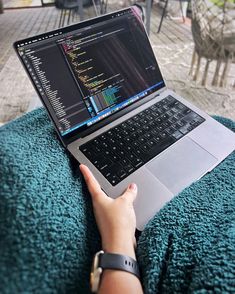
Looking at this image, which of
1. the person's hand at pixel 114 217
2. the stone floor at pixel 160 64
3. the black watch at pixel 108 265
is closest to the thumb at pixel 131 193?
the person's hand at pixel 114 217

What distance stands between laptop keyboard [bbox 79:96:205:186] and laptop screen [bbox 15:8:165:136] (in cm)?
5

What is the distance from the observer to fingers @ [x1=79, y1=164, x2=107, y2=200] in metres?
0.46

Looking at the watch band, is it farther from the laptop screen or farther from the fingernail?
the laptop screen

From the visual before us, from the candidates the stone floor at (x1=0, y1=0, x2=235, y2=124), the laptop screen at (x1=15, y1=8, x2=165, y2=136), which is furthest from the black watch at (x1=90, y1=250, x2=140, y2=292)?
the stone floor at (x1=0, y1=0, x2=235, y2=124)

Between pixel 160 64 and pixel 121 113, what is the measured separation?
48.0 inches

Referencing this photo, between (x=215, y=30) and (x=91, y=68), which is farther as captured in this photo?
(x=215, y=30)

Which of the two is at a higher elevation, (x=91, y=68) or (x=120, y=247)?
(x=91, y=68)

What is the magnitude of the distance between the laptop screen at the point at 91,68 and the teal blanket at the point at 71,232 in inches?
3.7

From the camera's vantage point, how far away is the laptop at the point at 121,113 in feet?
1.69

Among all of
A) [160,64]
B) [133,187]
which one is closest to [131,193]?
[133,187]

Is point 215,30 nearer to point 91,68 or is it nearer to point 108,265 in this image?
point 91,68

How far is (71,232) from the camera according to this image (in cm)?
38

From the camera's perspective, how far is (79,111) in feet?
1.85

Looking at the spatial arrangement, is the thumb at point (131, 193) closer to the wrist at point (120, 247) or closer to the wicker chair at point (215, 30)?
the wrist at point (120, 247)
